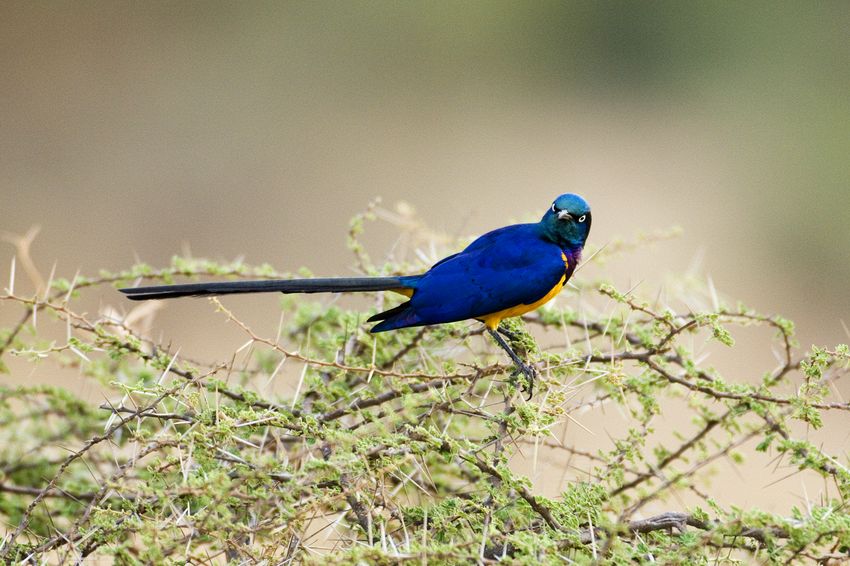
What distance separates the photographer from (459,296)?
10.8 ft

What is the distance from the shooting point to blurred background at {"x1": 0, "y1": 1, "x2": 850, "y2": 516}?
10352 millimetres

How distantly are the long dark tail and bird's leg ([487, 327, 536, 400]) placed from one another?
1.38 feet

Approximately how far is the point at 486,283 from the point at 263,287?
0.77 meters

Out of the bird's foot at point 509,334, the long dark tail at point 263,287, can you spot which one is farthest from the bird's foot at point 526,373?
the long dark tail at point 263,287

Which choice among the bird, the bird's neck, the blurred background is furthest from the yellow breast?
the blurred background

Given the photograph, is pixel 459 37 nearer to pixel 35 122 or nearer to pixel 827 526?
pixel 35 122

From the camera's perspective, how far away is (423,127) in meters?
12.5

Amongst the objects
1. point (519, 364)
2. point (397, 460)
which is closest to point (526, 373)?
point (519, 364)

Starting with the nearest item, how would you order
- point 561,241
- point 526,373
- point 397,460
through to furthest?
1. point 397,460
2. point 526,373
3. point 561,241

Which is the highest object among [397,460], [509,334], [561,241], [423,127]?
[423,127]

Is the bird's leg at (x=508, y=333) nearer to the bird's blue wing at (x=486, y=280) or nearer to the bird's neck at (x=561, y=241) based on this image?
the bird's blue wing at (x=486, y=280)

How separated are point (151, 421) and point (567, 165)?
8.65 meters

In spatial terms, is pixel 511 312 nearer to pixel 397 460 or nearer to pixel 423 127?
pixel 397 460

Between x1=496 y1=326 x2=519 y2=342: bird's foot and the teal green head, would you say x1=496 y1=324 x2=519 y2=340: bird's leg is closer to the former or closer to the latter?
x1=496 y1=326 x2=519 y2=342: bird's foot
